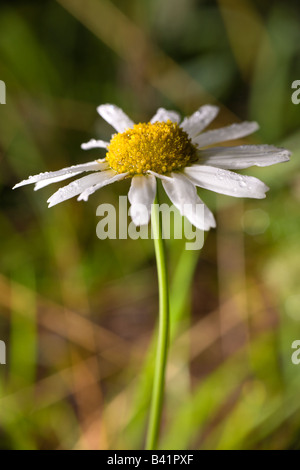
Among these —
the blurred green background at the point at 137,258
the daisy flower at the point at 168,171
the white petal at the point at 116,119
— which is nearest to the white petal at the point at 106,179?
the daisy flower at the point at 168,171

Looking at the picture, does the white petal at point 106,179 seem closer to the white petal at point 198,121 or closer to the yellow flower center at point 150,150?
the yellow flower center at point 150,150

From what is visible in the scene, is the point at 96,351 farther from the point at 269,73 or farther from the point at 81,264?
the point at 269,73

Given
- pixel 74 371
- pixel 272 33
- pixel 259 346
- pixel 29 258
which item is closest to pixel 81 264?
pixel 29 258

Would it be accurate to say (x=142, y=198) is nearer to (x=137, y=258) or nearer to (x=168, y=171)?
(x=168, y=171)

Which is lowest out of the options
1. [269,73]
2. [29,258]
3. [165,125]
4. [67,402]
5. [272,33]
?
[67,402]

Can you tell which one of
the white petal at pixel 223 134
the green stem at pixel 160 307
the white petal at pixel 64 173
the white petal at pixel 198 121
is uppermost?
the white petal at pixel 198 121

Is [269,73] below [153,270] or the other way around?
the other way around

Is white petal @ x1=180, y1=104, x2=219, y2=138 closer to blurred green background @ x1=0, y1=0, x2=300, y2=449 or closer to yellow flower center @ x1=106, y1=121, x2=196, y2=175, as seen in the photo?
yellow flower center @ x1=106, y1=121, x2=196, y2=175
